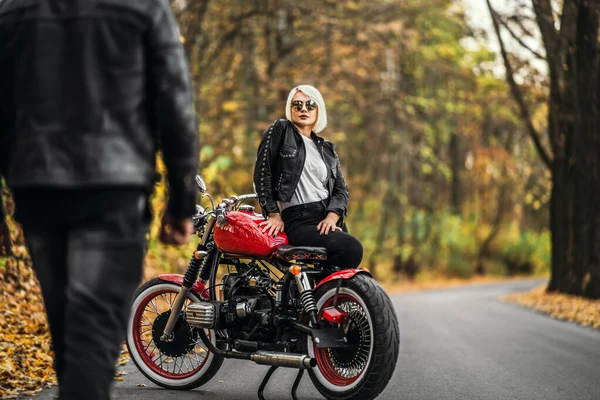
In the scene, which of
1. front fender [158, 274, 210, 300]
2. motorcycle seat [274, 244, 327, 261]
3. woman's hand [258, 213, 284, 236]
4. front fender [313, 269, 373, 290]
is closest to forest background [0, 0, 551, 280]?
front fender [158, 274, 210, 300]

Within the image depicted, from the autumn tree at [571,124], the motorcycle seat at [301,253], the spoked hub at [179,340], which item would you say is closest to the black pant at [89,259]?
the motorcycle seat at [301,253]

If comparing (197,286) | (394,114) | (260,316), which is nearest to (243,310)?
(260,316)

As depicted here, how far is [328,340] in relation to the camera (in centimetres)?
564

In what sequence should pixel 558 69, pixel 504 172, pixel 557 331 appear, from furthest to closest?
pixel 504 172, pixel 558 69, pixel 557 331

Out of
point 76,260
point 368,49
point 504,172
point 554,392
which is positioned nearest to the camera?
point 76,260

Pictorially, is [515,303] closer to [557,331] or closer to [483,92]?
[557,331]

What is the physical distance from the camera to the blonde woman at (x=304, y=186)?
6.05 m

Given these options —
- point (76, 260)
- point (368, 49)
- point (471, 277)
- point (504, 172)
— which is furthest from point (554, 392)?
point (504, 172)

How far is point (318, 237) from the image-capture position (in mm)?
6047

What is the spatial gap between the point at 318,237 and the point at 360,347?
0.82m

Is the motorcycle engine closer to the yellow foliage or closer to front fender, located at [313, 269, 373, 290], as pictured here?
front fender, located at [313, 269, 373, 290]

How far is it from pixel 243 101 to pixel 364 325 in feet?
50.3

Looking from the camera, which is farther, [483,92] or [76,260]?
[483,92]

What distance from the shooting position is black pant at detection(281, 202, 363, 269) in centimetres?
600
